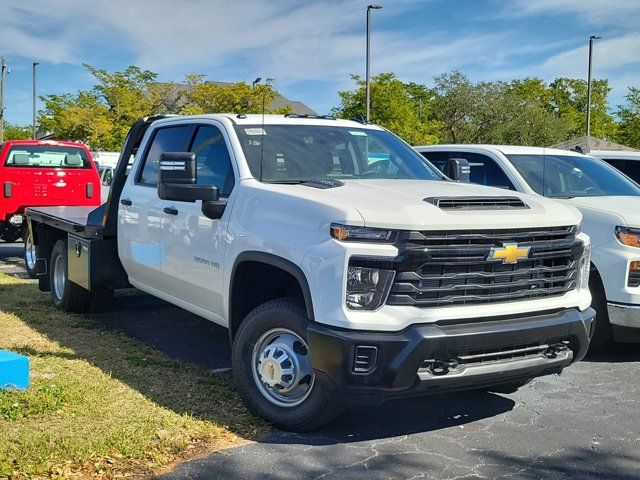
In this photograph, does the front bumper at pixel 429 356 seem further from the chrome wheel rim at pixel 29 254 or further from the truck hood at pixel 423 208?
the chrome wheel rim at pixel 29 254

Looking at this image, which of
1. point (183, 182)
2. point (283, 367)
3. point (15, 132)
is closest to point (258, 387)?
point (283, 367)

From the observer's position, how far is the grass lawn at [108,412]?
3.97 m

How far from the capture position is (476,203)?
4.38 metres

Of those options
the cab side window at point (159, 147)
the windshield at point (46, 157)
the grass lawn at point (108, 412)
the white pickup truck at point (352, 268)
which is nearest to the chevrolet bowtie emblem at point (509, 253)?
the white pickup truck at point (352, 268)

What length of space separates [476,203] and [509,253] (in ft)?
1.16

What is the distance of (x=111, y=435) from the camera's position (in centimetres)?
426

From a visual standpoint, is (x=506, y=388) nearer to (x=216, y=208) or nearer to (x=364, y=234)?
(x=364, y=234)

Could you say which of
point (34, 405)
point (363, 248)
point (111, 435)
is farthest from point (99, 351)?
point (363, 248)

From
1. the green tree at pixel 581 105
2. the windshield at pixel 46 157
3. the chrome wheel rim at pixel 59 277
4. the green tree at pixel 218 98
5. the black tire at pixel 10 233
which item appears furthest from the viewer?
the green tree at pixel 581 105

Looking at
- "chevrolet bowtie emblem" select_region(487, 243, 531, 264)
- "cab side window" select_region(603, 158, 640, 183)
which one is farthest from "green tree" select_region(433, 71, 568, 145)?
"chevrolet bowtie emblem" select_region(487, 243, 531, 264)

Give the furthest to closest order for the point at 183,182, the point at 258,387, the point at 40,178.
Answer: the point at 40,178, the point at 183,182, the point at 258,387

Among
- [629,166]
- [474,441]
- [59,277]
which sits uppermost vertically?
[629,166]

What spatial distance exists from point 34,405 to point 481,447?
9.18ft

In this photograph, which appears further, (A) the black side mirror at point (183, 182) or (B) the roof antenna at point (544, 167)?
(B) the roof antenna at point (544, 167)
